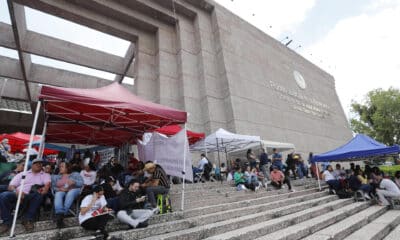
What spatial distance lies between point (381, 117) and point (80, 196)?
34568 mm

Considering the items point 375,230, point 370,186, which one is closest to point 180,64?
point 370,186

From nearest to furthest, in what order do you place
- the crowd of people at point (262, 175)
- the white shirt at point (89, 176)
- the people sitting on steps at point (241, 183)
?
the white shirt at point (89, 176)
the people sitting on steps at point (241, 183)
the crowd of people at point (262, 175)

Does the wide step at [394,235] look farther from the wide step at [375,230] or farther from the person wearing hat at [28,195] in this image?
the person wearing hat at [28,195]

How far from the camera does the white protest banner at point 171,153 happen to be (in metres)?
6.01

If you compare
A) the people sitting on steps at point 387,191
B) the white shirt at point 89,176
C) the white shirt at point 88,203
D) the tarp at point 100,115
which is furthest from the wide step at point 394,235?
the white shirt at point 89,176

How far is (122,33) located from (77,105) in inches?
453

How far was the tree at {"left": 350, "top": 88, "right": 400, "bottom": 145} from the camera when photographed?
90.8 feet

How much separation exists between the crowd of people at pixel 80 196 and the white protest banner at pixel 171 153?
651 millimetres

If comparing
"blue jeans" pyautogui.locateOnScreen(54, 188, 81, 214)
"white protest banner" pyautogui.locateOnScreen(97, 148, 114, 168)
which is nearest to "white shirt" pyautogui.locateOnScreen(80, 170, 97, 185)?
"blue jeans" pyautogui.locateOnScreen(54, 188, 81, 214)

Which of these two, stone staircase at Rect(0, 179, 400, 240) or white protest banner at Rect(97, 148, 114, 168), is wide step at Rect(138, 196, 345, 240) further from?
white protest banner at Rect(97, 148, 114, 168)

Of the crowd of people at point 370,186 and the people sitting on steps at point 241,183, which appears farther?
the people sitting on steps at point 241,183

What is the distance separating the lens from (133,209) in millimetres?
4430

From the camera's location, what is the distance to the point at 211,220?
4914 mm

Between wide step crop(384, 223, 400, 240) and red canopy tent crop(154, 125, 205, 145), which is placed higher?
red canopy tent crop(154, 125, 205, 145)
